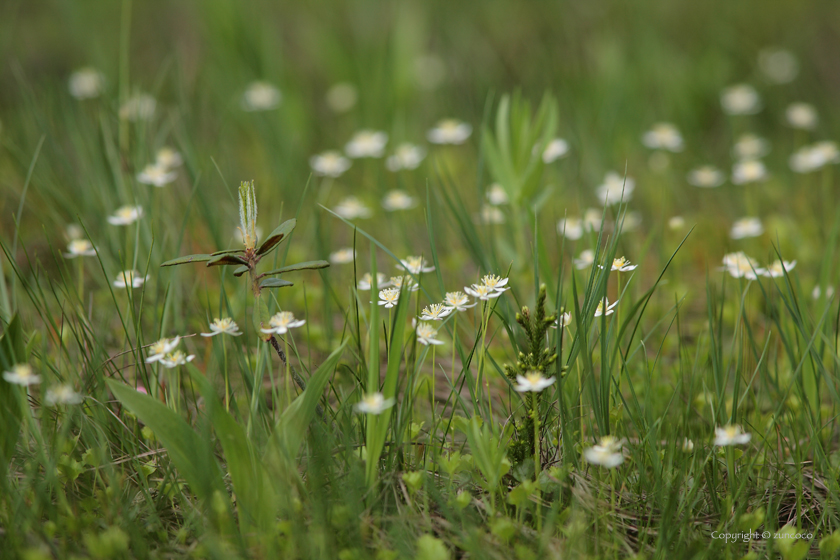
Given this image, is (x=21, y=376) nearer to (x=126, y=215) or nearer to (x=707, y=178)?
(x=126, y=215)

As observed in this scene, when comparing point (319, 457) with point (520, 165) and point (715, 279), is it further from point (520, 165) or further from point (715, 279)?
point (715, 279)

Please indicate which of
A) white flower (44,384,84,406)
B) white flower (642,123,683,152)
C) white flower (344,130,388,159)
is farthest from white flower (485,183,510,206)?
white flower (44,384,84,406)

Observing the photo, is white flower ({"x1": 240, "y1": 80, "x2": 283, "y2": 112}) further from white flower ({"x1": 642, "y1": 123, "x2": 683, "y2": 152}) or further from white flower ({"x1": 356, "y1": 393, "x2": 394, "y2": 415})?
white flower ({"x1": 356, "y1": 393, "x2": 394, "y2": 415})

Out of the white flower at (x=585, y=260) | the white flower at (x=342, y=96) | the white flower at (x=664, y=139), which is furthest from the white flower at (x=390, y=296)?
the white flower at (x=342, y=96)

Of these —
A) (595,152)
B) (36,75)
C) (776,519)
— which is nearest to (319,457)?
(776,519)

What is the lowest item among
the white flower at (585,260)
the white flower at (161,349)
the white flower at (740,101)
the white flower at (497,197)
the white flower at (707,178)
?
the white flower at (161,349)

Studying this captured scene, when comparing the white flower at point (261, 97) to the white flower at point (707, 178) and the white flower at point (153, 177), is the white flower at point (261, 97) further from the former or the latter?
the white flower at point (707, 178)
